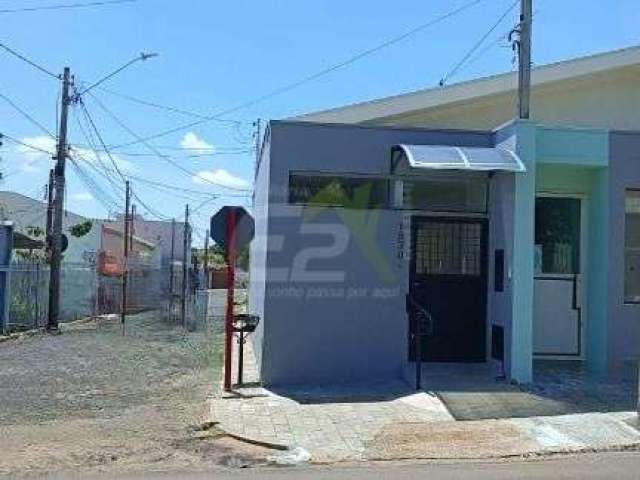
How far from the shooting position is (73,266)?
92.4 feet

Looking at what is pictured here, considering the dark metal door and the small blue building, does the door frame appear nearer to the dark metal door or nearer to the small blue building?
the small blue building

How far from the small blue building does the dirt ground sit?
1.93 meters

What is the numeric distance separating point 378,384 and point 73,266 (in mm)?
19101

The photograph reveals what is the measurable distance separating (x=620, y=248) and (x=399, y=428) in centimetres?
500

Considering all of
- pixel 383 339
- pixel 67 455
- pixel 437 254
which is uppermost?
pixel 437 254

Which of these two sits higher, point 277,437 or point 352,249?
point 352,249

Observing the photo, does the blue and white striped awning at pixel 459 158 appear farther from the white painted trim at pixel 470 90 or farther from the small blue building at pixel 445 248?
the white painted trim at pixel 470 90

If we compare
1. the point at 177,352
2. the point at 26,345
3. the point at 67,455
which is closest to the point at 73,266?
the point at 26,345

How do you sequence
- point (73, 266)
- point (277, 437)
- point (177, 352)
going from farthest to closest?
point (73, 266), point (177, 352), point (277, 437)

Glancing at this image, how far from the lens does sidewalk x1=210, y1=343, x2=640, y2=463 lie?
26.9ft

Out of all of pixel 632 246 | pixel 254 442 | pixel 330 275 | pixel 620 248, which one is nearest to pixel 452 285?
pixel 330 275

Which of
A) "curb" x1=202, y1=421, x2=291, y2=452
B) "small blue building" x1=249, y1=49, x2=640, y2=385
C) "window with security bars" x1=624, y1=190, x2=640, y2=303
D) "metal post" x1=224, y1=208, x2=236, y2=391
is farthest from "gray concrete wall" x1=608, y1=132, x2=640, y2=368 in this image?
"curb" x1=202, y1=421, x2=291, y2=452

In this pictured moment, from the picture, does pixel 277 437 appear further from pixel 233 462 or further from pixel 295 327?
pixel 295 327

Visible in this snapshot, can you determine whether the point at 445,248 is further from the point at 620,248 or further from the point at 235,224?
the point at 235,224
